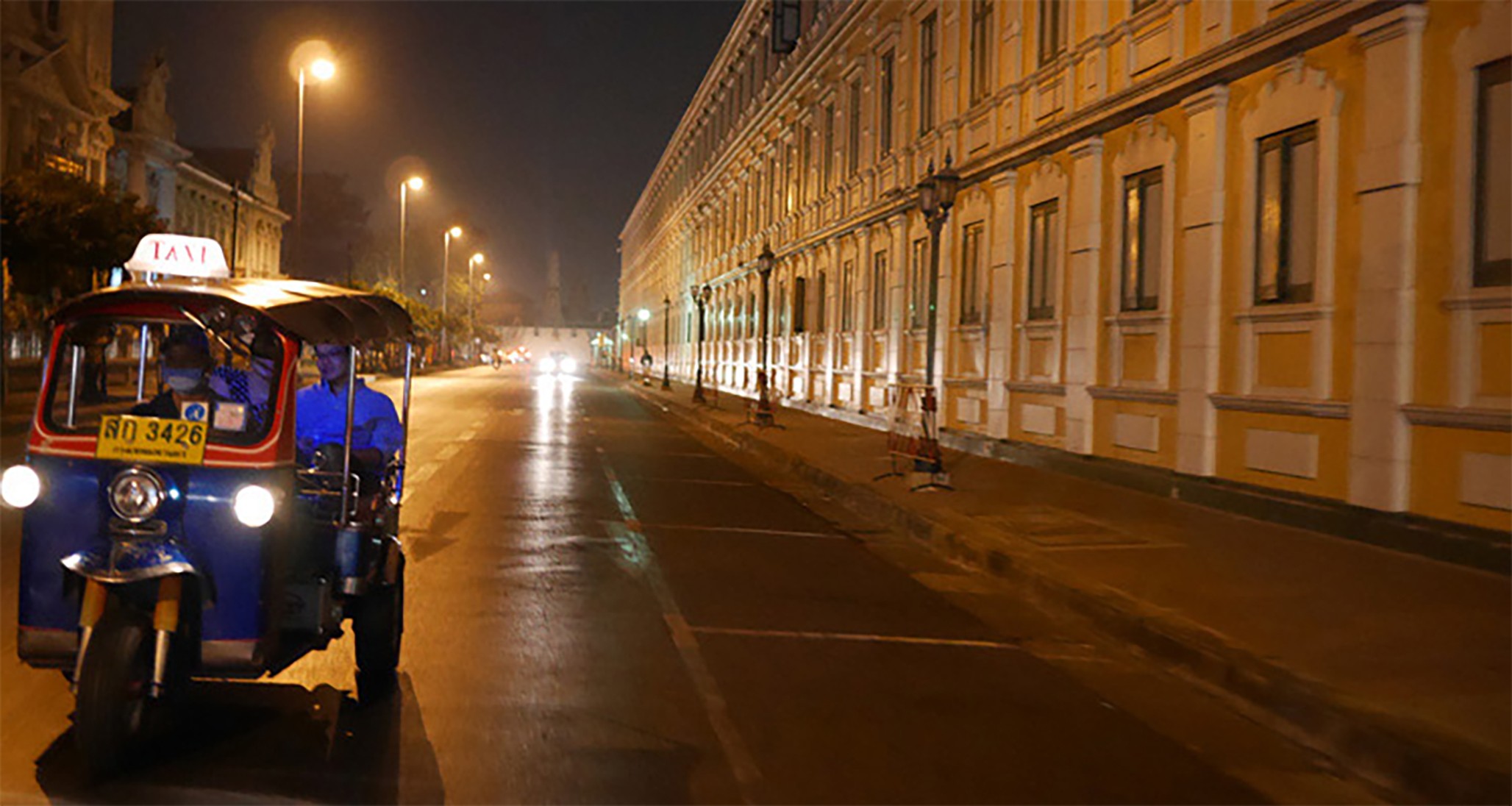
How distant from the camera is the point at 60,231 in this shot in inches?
1051

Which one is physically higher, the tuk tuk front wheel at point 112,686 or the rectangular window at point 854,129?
the rectangular window at point 854,129

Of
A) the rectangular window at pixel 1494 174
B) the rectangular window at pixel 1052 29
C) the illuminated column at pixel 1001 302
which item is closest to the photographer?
the rectangular window at pixel 1494 174

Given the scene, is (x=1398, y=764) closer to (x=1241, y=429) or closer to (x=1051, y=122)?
(x=1241, y=429)

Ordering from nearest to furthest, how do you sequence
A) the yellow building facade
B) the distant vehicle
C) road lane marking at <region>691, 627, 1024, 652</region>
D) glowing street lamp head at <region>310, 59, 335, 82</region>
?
road lane marking at <region>691, 627, 1024, 652</region>, the yellow building facade, glowing street lamp head at <region>310, 59, 335, 82</region>, the distant vehicle

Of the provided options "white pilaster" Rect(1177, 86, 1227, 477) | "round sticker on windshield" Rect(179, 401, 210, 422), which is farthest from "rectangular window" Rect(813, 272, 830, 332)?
"round sticker on windshield" Rect(179, 401, 210, 422)

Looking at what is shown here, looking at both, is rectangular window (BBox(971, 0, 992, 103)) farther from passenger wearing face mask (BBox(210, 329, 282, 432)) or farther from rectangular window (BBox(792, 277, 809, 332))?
passenger wearing face mask (BBox(210, 329, 282, 432))

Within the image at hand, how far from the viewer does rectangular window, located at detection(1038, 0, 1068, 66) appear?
1966 centimetres

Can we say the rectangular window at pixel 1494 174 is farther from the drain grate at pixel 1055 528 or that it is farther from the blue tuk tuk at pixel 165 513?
the blue tuk tuk at pixel 165 513

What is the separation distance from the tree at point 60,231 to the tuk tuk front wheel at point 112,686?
81.5 feet

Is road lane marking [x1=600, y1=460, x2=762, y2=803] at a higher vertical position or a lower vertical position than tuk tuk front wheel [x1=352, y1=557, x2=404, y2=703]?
lower

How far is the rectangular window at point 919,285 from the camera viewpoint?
26.2m

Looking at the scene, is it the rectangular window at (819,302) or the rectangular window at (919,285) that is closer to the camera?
the rectangular window at (919,285)

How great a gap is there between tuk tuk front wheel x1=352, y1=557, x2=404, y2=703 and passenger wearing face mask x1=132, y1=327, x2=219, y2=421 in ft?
4.69

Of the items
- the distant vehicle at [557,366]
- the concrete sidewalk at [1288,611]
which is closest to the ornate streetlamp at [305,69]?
the concrete sidewalk at [1288,611]
